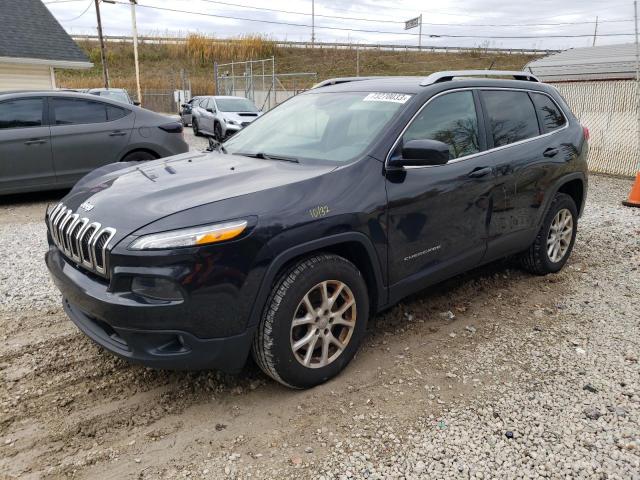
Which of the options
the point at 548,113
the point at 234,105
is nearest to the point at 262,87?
the point at 234,105

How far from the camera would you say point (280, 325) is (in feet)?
8.82

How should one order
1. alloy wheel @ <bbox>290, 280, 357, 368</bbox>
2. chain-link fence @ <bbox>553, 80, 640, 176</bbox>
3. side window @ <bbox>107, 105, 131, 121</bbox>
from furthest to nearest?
chain-link fence @ <bbox>553, 80, 640, 176</bbox> < side window @ <bbox>107, 105, 131, 121</bbox> < alloy wheel @ <bbox>290, 280, 357, 368</bbox>

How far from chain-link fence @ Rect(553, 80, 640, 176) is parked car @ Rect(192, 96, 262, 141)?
9495mm

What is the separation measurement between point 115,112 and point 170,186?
5516mm

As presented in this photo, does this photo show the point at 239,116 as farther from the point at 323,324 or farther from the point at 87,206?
the point at 323,324

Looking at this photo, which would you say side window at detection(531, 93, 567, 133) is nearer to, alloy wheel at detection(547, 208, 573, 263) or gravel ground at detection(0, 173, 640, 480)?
alloy wheel at detection(547, 208, 573, 263)

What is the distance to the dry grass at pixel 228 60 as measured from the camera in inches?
1652

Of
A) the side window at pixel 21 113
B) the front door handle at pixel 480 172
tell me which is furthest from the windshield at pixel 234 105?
the front door handle at pixel 480 172

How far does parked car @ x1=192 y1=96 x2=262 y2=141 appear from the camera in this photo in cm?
1628

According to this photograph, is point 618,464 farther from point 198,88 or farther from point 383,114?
point 198,88

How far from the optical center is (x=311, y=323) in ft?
9.41

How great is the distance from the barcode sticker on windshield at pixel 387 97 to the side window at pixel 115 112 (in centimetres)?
536

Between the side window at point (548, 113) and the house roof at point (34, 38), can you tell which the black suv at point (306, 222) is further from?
the house roof at point (34, 38)

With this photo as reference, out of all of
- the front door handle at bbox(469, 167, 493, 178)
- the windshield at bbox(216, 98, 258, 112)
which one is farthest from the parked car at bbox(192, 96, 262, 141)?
the front door handle at bbox(469, 167, 493, 178)
